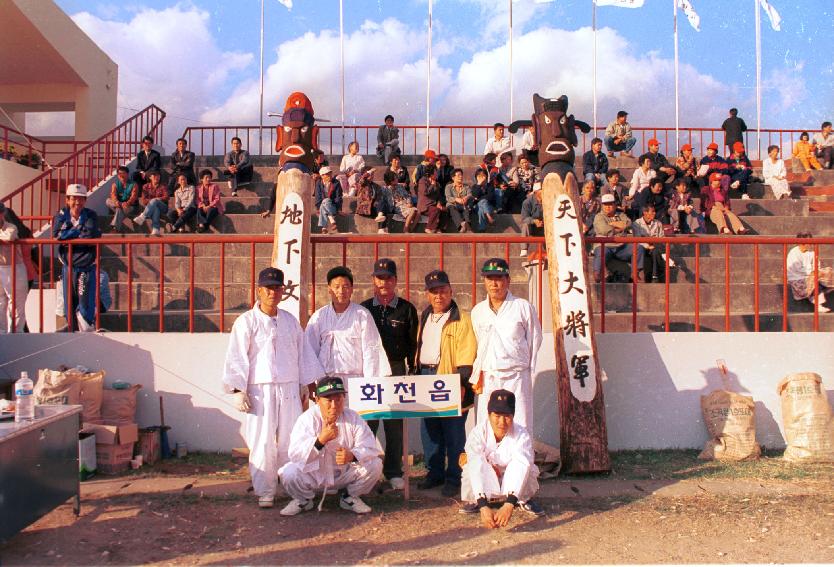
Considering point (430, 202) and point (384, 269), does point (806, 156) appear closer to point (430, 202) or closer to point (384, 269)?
point (430, 202)

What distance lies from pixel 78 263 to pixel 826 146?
48.9 ft

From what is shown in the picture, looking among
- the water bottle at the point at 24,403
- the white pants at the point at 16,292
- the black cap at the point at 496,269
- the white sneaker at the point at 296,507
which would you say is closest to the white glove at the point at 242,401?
the white sneaker at the point at 296,507

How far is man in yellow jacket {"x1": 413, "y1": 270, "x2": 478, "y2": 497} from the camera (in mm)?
5508

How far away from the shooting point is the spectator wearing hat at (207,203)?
11.3m

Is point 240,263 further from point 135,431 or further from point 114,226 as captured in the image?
point 135,431

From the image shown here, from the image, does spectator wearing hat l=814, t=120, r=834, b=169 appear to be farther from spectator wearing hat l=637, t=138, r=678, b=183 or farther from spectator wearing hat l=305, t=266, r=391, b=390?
spectator wearing hat l=305, t=266, r=391, b=390

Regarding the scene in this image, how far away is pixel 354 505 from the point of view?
494 centimetres

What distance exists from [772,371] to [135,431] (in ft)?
19.0

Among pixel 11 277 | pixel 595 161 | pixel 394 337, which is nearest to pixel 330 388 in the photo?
pixel 394 337

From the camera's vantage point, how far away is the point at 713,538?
442 cm

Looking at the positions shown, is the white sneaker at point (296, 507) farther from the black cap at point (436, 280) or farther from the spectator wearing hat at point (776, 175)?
the spectator wearing hat at point (776, 175)

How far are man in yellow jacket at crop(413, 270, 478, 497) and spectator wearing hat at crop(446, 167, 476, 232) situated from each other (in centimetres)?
581

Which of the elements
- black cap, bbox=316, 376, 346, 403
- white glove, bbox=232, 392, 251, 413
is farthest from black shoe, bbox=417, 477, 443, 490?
white glove, bbox=232, 392, 251, 413

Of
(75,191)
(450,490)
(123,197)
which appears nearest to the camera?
(450,490)
